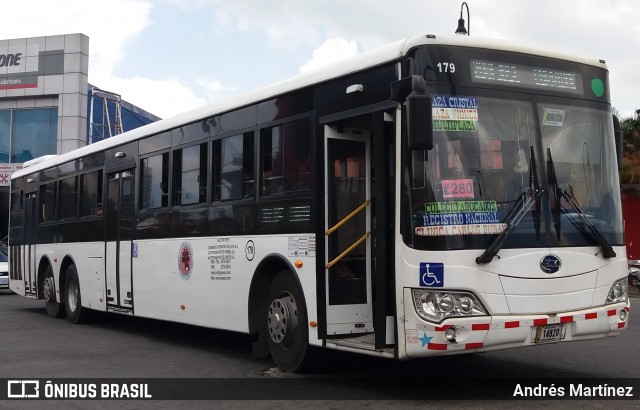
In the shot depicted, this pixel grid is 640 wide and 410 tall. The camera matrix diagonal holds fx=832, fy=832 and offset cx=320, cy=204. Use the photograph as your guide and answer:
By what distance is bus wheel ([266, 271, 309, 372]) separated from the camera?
8609 millimetres

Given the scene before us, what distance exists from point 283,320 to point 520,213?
2.92 m

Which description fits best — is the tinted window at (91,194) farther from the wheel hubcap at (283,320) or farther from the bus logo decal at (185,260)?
the wheel hubcap at (283,320)

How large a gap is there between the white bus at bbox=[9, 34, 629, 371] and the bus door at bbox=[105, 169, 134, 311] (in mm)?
2405

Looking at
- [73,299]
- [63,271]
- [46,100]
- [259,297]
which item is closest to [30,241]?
[63,271]

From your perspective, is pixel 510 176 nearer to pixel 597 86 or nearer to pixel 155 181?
pixel 597 86

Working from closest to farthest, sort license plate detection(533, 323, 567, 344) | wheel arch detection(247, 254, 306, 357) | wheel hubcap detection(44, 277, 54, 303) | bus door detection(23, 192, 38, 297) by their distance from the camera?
license plate detection(533, 323, 567, 344)
wheel arch detection(247, 254, 306, 357)
wheel hubcap detection(44, 277, 54, 303)
bus door detection(23, 192, 38, 297)

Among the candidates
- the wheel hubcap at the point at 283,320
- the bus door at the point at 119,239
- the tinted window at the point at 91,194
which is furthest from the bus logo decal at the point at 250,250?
the tinted window at the point at 91,194

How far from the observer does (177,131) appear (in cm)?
1168

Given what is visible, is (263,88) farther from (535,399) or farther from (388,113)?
(535,399)

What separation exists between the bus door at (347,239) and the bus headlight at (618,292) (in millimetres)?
2275

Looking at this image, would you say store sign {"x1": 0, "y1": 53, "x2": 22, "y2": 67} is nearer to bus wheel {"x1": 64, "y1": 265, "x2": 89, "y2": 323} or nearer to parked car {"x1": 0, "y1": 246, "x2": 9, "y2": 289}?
parked car {"x1": 0, "y1": 246, "x2": 9, "y2": 289}

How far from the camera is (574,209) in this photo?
7.66 m

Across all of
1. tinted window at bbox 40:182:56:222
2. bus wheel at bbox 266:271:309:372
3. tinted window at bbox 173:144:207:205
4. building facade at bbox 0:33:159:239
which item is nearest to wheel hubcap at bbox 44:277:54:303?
tinted window at bbox 40:182:56:222

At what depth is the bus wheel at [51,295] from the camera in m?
16.4
